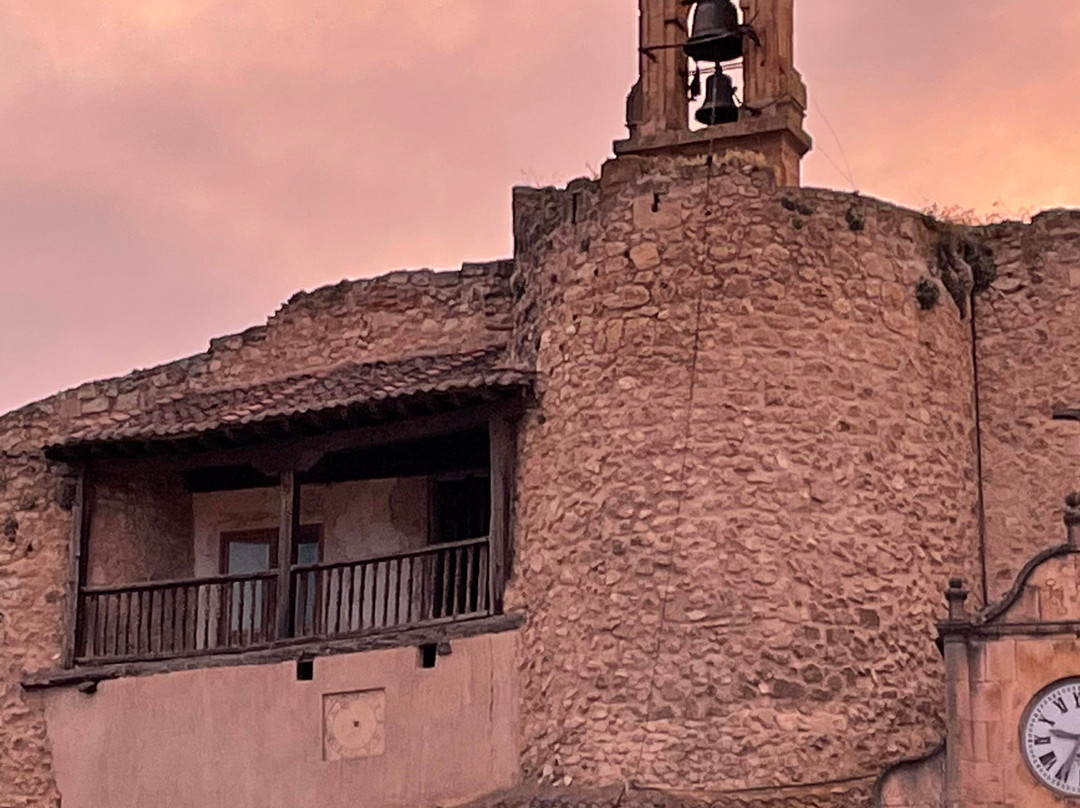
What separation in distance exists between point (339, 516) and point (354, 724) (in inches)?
108

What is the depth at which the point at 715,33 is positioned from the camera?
23.8 metres

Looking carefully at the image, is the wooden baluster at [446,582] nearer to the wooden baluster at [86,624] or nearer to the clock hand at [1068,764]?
the wooden baluster at [86,624]

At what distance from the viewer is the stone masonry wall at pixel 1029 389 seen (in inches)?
874

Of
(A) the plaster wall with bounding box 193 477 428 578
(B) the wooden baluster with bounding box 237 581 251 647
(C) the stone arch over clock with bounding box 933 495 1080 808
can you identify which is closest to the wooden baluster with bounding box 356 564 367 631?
(A) the plaster wall with bounding box 193 477 428 578

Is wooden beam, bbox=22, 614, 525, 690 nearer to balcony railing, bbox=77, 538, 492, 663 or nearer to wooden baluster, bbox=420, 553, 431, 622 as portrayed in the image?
balcony railing, bbox=77, 538, 492, 663

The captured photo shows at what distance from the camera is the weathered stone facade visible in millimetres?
20406

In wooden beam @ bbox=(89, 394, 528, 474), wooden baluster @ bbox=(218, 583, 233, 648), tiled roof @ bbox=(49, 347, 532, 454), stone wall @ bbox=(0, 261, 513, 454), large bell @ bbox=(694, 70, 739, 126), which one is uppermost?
large bell @ bbox=(694, 70, 739, 126)

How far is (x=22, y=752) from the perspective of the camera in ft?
78.3

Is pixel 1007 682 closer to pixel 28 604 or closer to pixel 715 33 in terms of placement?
pixel 715 33

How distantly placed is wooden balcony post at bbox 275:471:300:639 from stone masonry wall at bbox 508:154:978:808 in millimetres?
2502

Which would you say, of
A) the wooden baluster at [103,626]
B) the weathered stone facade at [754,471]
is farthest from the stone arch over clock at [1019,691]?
the wooden baluster at [103,626]

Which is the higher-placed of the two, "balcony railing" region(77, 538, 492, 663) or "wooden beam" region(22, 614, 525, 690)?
"balcony railing" region(77, 538, 492, 663)

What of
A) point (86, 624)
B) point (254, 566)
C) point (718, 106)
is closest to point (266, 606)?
point (254, 566)

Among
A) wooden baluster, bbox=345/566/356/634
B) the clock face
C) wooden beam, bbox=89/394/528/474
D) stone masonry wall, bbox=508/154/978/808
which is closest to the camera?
the clock face
